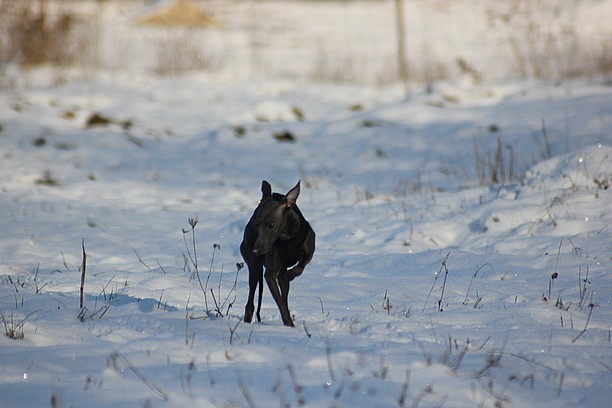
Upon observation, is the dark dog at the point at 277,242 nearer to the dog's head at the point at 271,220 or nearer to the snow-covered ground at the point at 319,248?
the dog's head at the point at 271,220

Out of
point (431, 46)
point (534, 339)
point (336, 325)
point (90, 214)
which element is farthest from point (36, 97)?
point (431, 46)

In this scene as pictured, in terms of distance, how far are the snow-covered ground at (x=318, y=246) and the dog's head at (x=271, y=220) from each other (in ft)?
1.70

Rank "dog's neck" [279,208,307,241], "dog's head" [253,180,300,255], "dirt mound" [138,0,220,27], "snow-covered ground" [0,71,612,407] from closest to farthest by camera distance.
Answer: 1. "snow-covered ground" [0,71,612,407]
2. "dog's head" [253,180,300,255]
3. "dog's neck" [279,208,307,241]
4. "dirt mound" [138,0,220,27]

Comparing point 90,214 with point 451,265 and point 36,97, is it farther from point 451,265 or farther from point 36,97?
point 36,97

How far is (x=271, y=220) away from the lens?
353 centimetres

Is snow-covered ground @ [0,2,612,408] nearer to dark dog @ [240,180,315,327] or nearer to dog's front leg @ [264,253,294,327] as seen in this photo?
dog's front leg @ [264,253,294,327]

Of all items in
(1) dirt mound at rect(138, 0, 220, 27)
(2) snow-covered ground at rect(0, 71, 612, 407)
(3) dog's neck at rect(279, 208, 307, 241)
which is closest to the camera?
(2) snow-covered ground at rect(0, 71, 612, 407)

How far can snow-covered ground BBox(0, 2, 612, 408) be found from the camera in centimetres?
313

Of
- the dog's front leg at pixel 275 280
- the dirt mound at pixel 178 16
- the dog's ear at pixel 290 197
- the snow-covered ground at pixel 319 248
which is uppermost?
the dirt mound at pixel 178 16

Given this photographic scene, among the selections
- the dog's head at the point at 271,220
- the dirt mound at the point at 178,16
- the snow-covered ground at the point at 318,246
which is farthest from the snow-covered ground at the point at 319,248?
the dirt mound at the point at 178,16

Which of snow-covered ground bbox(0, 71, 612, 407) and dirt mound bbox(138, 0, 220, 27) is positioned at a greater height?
dirt mound bbox(138, 0, 220, 27)

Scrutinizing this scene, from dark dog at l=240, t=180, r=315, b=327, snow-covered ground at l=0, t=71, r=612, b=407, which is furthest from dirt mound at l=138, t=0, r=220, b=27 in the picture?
dark dog at l=240, t=180, r=315, b=327

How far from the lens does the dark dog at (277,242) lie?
3541 mm

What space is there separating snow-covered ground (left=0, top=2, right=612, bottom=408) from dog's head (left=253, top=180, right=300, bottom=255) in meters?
0.52
